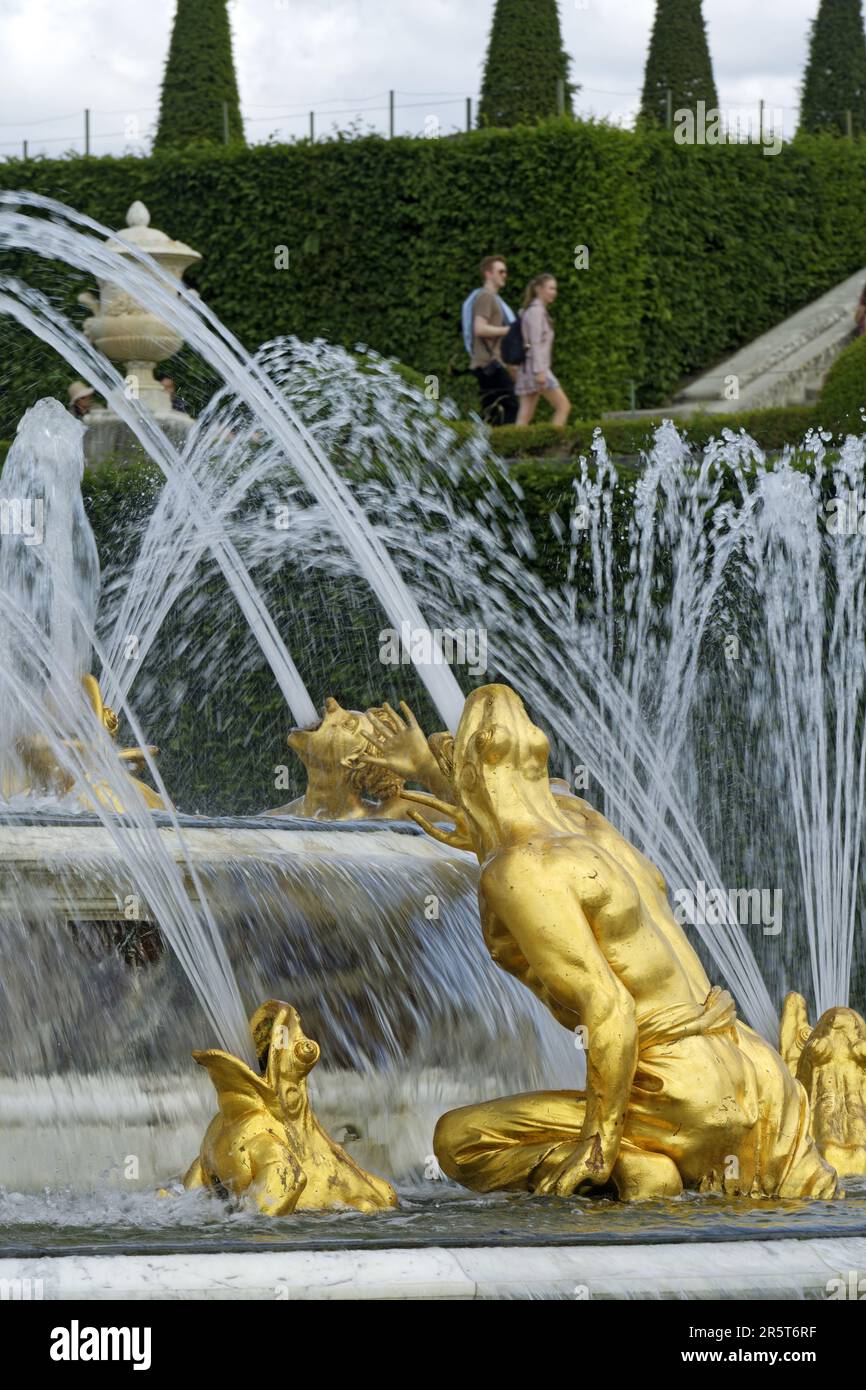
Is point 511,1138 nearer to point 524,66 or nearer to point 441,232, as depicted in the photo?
point 441,232

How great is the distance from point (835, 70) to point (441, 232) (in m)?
12.1

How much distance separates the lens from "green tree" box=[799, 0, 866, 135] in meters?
29.2

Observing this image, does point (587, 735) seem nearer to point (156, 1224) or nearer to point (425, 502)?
point (425, 502)

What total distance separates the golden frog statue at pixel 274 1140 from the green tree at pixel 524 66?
20707mm

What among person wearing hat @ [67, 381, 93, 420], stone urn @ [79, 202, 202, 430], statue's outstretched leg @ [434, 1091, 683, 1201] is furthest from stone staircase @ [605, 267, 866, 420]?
statue's outstretched leg @ [434, 1091, 683, 1201]

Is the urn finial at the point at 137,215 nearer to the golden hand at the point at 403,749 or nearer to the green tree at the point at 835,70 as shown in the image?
the golden hand at the point at 403,749

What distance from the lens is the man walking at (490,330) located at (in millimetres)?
13945

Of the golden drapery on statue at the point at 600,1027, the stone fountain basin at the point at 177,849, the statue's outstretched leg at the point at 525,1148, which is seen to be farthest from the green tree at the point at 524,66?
the statue's outstretched leg at the point at 525,1148

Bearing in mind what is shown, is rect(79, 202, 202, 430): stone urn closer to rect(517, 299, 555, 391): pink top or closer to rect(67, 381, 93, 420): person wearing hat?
rect(67, 381, 93, 420): person wearing hat

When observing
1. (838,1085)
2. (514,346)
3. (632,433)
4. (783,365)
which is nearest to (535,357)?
(514,346)

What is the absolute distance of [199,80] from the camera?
25.6m
